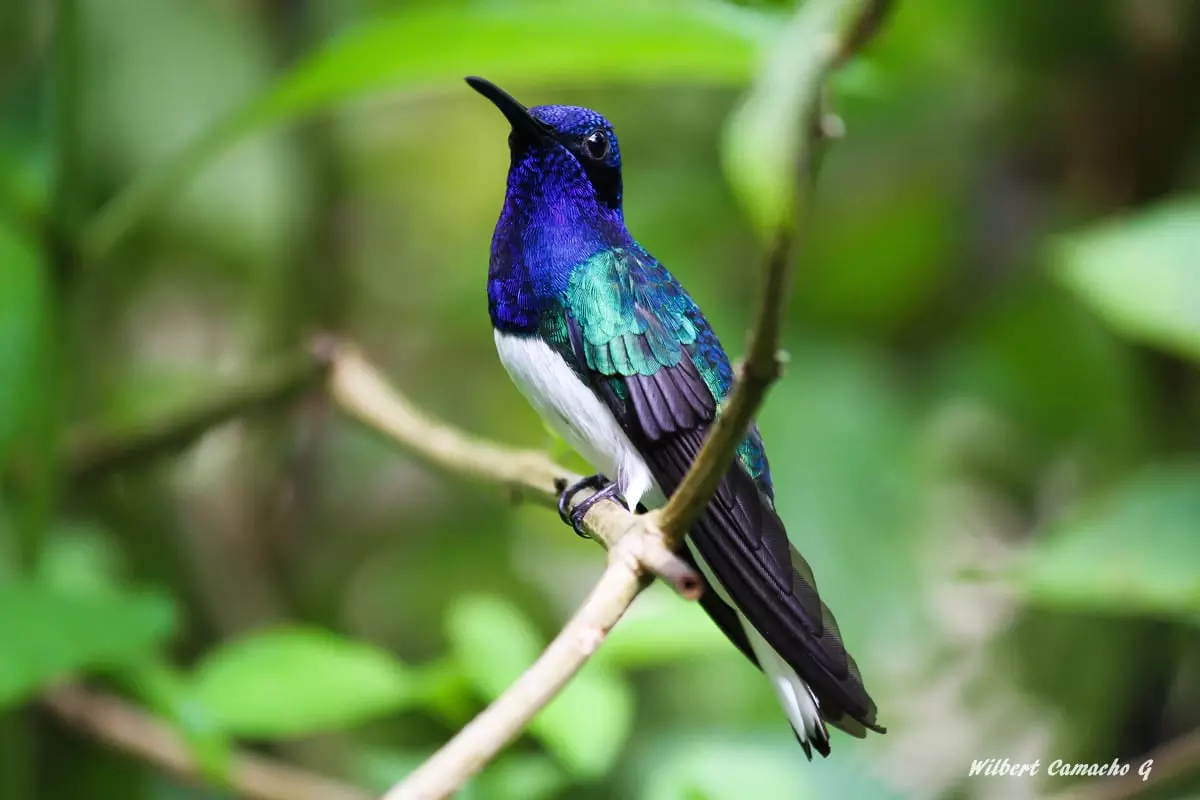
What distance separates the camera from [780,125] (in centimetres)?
42

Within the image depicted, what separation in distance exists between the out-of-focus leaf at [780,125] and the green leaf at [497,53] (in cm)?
81

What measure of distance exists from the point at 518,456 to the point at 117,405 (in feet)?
5.30

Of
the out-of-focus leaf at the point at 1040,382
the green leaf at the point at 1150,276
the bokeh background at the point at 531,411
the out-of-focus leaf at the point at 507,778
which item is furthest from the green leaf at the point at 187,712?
the out-of-focus leaf at the point at 1040,382

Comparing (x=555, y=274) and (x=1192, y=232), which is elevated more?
(x=555, y=274)

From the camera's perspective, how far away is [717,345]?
3.66ft

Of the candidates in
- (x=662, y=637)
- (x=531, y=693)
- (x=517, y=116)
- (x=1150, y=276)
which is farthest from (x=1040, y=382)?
(x=531, y=693)

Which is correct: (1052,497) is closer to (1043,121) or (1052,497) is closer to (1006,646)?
(1006,646)

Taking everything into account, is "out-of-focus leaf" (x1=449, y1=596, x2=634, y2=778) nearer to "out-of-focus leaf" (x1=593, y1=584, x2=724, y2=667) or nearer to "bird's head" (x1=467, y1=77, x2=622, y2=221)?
"out-of-focus leaf" (x1=593, y1=584, x2=724, y2=667)

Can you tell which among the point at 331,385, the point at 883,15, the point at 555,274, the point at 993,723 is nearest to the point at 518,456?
the point at 555,274

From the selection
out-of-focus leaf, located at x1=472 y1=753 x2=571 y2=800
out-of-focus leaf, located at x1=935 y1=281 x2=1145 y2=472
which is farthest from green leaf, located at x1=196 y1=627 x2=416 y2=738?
out-of-focus leaf, located at x1=935 y1=281 x2=1145 y2=472

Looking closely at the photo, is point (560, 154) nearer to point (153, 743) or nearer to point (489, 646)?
point (489, 646)

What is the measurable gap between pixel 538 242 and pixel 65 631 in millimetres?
651

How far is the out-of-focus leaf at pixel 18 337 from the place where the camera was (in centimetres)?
148

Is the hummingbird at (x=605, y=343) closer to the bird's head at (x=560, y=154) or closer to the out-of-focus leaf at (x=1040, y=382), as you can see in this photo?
the bird's head at (x=560, y=154)
